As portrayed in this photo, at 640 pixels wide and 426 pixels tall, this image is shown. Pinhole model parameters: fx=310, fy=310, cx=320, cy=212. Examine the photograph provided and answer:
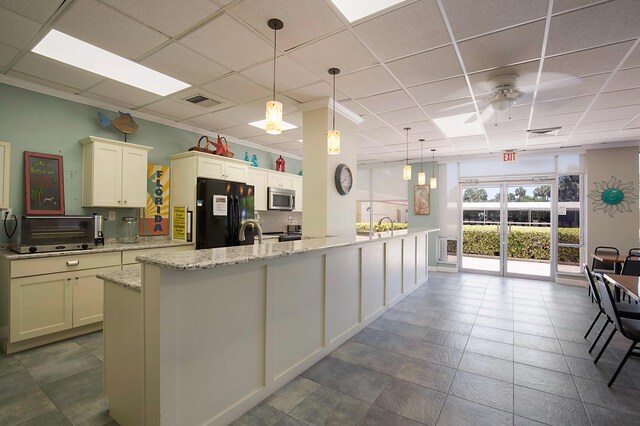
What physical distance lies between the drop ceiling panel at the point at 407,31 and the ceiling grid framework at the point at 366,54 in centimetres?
1

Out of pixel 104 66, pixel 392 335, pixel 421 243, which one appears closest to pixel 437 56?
pixel 392 335

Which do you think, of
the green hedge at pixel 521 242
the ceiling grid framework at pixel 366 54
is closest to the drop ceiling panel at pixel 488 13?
the ceiling grid framework at pixel 366 54

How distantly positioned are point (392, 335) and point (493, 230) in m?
5.10

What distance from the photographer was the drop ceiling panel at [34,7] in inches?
84.7

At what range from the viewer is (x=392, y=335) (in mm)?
3418

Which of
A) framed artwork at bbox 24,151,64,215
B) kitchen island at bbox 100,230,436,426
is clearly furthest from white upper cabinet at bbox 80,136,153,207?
kitchen island at bbox 100,230,436,426

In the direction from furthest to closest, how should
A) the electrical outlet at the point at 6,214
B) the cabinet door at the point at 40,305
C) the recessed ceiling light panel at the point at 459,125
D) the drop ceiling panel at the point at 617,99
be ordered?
1. the recessed ceiling light panel at the point at 459,125
2. the drop ceiling panel at the point at 617,99
3. the electrical outlet at the point at 6,214
4. the cabinet door at the point at 40,305

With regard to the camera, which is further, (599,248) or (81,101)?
(599,248)

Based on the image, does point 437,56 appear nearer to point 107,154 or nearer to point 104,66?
point 104,66

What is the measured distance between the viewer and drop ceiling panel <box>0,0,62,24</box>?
215 centimetres

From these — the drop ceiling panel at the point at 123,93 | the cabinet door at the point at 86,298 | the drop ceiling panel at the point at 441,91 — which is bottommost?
the cabinet door at the point at 86,298

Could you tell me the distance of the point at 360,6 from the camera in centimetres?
218

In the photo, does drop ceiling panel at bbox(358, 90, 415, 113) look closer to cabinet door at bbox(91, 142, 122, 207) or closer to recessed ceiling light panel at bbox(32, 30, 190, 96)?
recessed ceiling light panel at bbox(32, 30, 190, 96)

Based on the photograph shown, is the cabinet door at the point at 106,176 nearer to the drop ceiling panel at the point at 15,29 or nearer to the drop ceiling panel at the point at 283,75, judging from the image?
the drop ceiling panel at the point at 15,29
